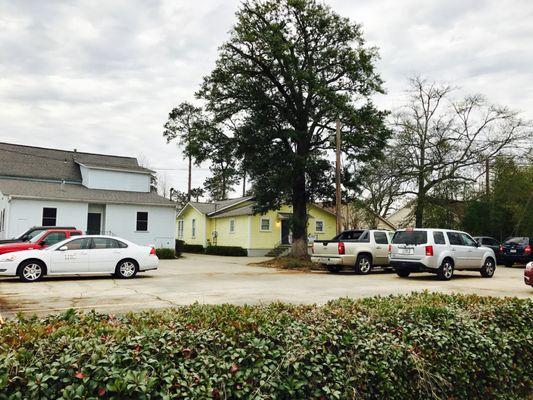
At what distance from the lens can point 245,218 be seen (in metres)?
35.4

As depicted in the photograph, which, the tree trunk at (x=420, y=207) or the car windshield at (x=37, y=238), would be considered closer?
the car windshield at (x=37, y=238)

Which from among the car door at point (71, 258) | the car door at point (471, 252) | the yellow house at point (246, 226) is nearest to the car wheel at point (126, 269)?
the car door at point (71, 258)

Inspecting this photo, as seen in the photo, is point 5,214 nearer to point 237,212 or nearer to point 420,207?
point 237,212

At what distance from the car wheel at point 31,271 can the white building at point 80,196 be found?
13.3 m

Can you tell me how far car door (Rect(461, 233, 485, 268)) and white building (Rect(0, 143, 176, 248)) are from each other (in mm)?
19463

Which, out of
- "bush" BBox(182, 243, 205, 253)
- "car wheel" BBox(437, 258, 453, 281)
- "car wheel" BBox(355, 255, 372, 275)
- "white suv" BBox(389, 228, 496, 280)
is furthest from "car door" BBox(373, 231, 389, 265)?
"bush" BBox(182, 243, 205, 253)

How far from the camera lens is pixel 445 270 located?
15.9 meters

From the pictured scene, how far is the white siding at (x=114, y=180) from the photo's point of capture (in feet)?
99.7

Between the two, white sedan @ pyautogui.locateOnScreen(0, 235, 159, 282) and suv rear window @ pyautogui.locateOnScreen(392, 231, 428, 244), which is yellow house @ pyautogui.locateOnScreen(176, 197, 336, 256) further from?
white sedan @ pyautogui.locateOnScreen(0, 235, 159, 282)

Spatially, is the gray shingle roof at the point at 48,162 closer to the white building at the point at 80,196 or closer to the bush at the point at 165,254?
A: the white building at the point at 80,196

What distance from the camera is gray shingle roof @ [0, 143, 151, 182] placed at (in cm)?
2960

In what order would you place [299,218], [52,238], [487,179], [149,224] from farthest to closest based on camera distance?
[487,179]
[149,224]
[299,218]
[52,238]

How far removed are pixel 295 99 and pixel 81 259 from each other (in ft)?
47.0

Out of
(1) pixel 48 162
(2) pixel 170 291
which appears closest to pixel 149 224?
(1) pixel 48 162
